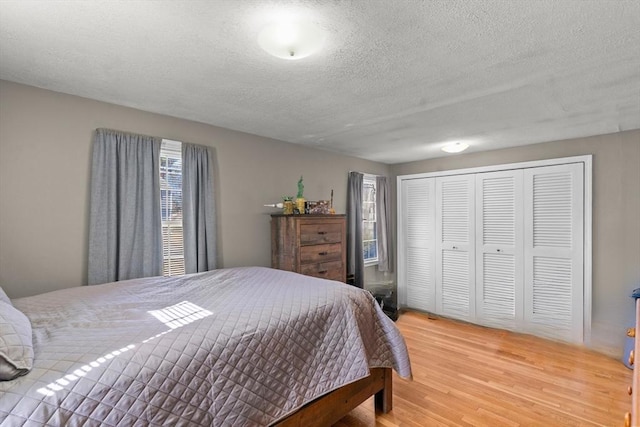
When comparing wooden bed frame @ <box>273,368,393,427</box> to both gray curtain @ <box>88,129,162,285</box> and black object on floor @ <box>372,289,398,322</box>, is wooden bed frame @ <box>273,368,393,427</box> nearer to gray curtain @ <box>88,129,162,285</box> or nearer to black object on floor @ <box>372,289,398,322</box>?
gray curtain @ <box>88,129,162,285</box>

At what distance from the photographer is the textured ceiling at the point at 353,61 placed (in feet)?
4.09

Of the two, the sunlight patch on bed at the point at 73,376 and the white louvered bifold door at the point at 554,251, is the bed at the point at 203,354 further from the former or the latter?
the white louvered bifold door at the point at 554,251

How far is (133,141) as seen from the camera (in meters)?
2.37

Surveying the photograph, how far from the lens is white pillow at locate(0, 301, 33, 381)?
980 mm

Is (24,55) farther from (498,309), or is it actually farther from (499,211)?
(498,309)

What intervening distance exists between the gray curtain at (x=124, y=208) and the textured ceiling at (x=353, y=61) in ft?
1.12

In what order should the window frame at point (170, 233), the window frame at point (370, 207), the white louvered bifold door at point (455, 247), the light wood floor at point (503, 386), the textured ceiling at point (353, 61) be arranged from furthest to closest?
the window frame at point (370, 207), the white louvered bifold door at point (455, 247), the window frame at point (170, 233), the light wood floor at point (503, 386), the textured ceiling at point (353, 61)

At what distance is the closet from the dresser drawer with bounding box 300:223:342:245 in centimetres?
175

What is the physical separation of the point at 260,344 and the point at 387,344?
1028mm

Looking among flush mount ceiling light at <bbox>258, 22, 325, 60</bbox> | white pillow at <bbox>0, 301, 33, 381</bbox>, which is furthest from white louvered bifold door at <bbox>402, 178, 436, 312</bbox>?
white pillow at <bbox>0, 301, 33, 381</bbox>

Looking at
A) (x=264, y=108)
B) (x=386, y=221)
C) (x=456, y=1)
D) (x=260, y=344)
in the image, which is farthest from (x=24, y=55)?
(x=386, y=221)

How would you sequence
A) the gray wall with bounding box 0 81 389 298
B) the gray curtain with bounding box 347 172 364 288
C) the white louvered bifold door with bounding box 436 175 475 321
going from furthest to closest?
the gray curtain with bounding box 347 172 364 288, the white louvered bifold door with bounding box 436 175 475 321, the gray wall with bounding box 0 81 389 298

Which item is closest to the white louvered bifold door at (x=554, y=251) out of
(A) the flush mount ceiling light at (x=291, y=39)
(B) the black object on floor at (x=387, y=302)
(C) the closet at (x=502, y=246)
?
(C) the closet at (x=502, y=246)

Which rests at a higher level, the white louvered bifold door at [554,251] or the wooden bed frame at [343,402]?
the white louvered bifold door at [554,251]
